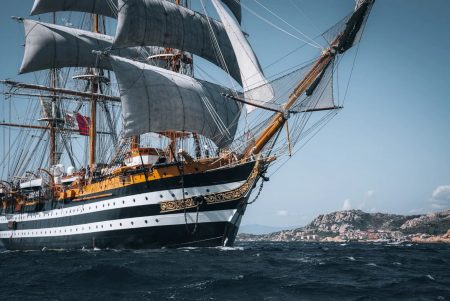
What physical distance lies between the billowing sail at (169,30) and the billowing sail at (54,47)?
20.1 ft

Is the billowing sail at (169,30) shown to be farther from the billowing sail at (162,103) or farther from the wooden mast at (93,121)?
the wooden mast at (93,121)

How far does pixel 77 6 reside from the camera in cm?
4147

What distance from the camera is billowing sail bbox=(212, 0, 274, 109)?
2902 centimetres

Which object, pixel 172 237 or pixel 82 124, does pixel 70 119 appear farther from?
pixel 172 237

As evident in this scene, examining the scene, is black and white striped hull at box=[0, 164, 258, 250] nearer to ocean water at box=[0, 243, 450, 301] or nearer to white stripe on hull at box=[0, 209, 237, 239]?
white stripe on hull at box=[0, 209, 237, 239]

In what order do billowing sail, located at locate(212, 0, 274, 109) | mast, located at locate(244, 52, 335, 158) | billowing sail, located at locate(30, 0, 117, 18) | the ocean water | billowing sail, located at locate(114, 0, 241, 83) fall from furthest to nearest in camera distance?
billowing sail, located at locate(30, 0, 117, 18), billowing sail, located at locate(114, 0, 241, 83), billowing sail, located at locate(212, 0, 274, 109), mast, located at locate(244, 52, 335, 158), the ocean water

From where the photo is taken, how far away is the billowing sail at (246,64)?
1142 inches

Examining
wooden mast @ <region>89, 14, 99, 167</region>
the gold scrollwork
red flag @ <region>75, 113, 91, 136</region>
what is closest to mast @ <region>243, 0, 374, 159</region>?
the gold scrollwork

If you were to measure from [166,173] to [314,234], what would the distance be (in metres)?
138

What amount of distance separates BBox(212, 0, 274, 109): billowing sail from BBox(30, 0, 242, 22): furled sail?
10835mm

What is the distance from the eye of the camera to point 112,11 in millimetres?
42281

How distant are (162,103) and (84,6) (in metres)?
17.5

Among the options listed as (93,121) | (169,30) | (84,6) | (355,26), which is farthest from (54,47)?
(355,26)

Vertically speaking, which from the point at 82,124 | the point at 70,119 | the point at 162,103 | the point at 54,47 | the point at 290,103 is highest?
the point at 54,47
